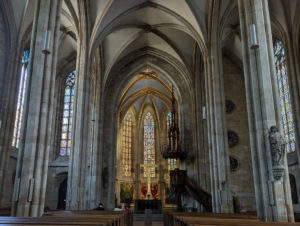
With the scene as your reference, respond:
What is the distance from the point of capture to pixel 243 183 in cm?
1883

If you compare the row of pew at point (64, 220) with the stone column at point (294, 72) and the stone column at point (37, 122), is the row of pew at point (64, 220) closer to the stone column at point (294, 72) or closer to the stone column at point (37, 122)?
the stone column at point (37, 122)

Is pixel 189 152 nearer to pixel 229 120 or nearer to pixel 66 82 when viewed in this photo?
pixel 229 120

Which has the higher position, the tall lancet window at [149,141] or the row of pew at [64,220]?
the tall lancet window at [149,141]

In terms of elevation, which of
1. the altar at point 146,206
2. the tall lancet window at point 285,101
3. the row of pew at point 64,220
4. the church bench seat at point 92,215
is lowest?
the altar at point 146,206

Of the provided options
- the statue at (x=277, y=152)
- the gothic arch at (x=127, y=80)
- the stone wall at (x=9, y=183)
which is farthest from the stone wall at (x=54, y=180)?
the statue at (x=277, y=152)

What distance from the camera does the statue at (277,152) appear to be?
741 cm

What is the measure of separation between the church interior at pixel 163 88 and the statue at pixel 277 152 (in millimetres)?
25

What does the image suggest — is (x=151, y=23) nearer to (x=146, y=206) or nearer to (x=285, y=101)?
(x=285, y=101)

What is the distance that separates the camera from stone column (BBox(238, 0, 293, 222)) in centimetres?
741

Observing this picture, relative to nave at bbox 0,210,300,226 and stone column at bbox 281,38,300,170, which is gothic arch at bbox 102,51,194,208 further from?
nave at bbox 0,210,300,226

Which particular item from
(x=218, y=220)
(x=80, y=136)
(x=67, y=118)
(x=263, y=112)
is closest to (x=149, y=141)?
(x=67, y=118)

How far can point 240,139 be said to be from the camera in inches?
773

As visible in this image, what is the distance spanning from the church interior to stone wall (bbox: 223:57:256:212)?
0.22 ft

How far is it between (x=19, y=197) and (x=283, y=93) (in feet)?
47.4
